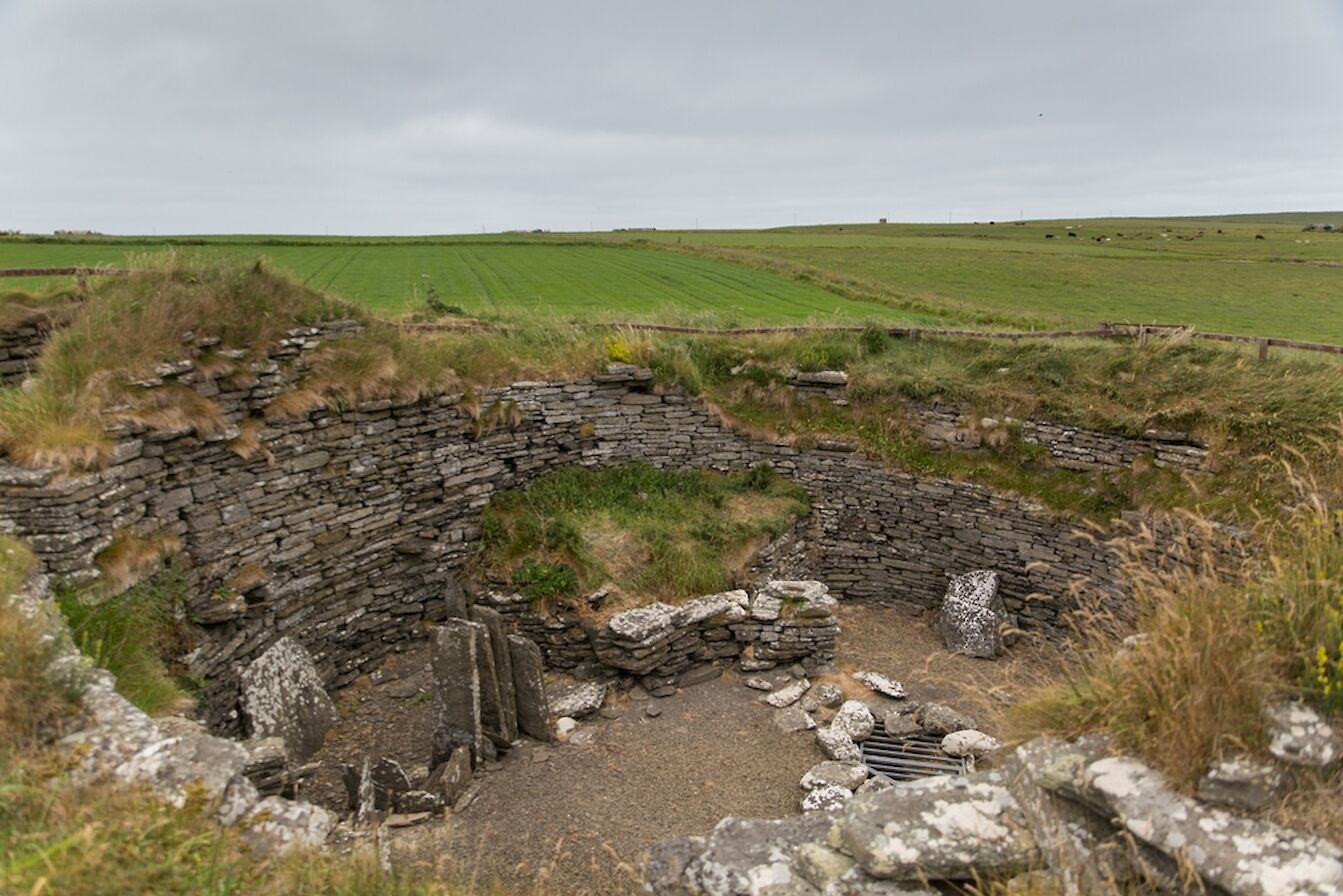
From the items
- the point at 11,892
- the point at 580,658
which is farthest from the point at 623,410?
the point at 11,892

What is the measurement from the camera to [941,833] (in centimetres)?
375

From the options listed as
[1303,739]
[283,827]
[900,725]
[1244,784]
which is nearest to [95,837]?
[283,827]

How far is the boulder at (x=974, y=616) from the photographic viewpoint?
38.1 ft

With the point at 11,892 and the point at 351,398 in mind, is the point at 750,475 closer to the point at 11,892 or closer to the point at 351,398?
the point at 351,398

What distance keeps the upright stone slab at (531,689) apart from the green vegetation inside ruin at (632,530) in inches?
65.0

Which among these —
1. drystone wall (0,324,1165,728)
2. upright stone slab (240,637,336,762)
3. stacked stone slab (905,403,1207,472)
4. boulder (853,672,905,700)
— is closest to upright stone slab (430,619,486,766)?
upright stone slab (240,637,336,762)

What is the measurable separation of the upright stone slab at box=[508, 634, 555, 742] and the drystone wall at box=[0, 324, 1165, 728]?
2802 mm

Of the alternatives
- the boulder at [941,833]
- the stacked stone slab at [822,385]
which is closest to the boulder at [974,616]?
the stacked stone slab at [822,385]

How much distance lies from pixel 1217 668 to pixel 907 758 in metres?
6.15

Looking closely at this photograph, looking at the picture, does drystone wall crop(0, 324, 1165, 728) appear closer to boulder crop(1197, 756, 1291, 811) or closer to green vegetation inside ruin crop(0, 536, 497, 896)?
boulder crop(1197, 756, 1291, 811)

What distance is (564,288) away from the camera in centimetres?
2312

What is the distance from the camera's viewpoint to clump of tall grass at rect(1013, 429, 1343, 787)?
3279 millimetres

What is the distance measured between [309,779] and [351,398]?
479 cm

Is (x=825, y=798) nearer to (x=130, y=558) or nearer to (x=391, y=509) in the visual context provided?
(x=391, y=509)
